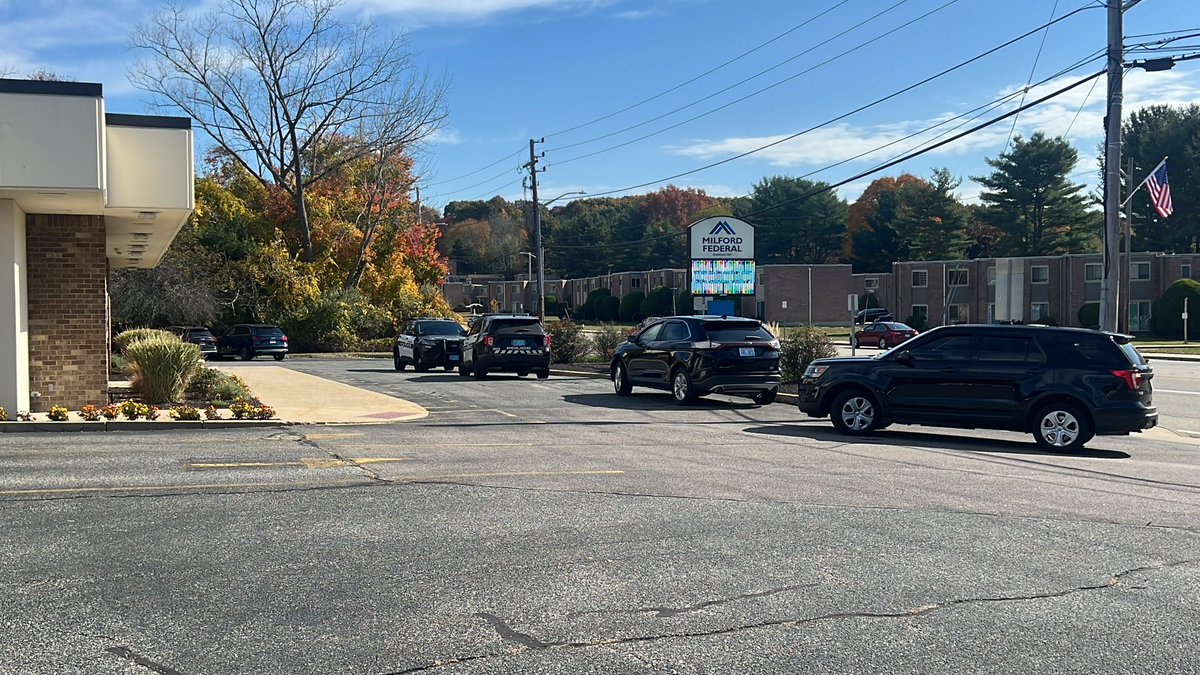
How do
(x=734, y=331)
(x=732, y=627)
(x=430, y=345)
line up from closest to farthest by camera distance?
(x=732, y=627) → (x=734, y=331) → (x=430, y=345)

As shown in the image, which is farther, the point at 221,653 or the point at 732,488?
the point at 732,488

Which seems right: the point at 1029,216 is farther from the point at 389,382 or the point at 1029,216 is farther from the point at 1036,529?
the point at 1036,529

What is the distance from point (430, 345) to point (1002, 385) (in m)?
19.0

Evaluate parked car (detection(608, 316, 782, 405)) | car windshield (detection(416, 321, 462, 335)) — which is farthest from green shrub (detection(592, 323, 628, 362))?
A: parked car (detection(608, 316, 782, 405))

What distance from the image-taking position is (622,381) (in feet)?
71.9

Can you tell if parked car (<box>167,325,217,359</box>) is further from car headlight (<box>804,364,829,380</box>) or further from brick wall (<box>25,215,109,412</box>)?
car headlight (<box>804,364,829,380</box>)

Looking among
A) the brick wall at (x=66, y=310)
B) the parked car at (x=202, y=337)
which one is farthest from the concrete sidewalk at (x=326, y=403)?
the parked car at (x=202, y=337)

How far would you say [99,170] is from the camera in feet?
46.1

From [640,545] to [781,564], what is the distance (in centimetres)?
104

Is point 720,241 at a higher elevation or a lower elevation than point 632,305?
higher

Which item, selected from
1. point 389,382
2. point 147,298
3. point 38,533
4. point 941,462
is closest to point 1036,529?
point 941,462

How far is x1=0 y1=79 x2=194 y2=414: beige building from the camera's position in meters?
13.9

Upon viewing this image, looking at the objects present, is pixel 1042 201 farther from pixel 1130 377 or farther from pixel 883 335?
pixel 1130 377

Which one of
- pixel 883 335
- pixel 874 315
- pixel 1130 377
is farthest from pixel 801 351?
pixel 874 315
